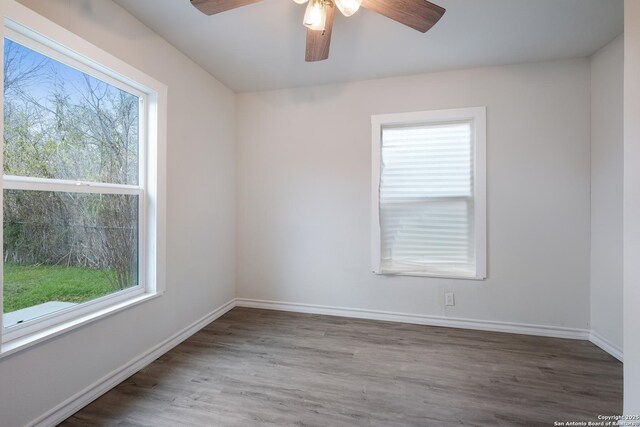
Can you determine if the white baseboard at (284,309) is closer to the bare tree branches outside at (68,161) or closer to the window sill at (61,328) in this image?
Answer: the window sill at (61,328)

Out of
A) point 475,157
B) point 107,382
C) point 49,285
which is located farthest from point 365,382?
point 475,157

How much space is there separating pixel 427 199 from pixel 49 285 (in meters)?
2.96

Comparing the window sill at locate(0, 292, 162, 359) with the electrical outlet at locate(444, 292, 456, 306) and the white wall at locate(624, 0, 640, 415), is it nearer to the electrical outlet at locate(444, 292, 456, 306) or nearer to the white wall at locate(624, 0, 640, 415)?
the electrical outlet at locate(444, 292, 456, 306)

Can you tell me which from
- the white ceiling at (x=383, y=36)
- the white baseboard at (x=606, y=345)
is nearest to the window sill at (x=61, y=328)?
the white ceiling at (x=383, y=36)

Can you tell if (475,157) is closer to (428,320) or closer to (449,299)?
(449,299)

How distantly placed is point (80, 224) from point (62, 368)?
32.6 inches

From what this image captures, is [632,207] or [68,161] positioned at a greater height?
[68,161]

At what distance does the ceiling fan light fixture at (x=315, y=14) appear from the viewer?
1454 mm

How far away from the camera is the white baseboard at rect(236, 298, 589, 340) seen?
255cm

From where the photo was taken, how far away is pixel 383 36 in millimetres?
2205

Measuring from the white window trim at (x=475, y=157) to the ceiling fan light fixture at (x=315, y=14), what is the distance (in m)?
1.49

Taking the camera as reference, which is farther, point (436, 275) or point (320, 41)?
point (436, 275)

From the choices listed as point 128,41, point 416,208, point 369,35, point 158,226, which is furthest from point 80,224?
point 416,208

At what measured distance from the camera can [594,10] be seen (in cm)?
188
